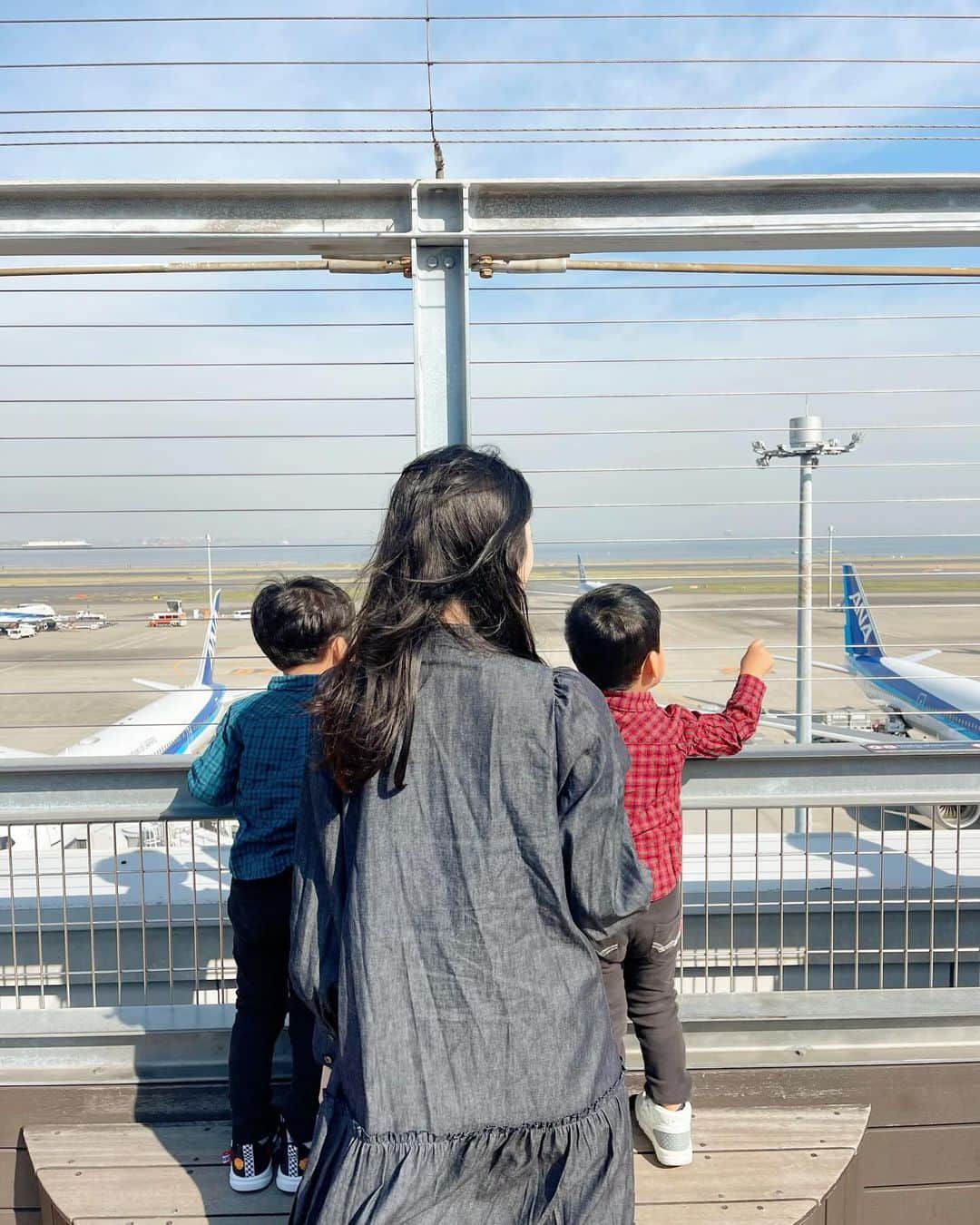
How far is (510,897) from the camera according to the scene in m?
1.22

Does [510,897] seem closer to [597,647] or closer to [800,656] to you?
[597,647]

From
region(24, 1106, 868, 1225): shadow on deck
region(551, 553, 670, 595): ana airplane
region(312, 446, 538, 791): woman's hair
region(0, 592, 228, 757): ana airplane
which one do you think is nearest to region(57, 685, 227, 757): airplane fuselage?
region(0, 592, 228, 757): ana airplane

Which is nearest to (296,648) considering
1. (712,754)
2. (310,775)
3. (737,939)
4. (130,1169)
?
(310,775)

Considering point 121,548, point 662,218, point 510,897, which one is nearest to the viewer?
point 510,897

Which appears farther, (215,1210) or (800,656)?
(800,656)

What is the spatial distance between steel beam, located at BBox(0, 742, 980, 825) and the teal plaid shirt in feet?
0.81

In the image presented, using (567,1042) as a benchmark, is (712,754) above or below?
above

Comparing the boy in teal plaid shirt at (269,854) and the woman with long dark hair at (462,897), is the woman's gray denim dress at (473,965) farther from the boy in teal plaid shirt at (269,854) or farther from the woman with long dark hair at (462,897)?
the boy in teal plaid shirt at (269,854)

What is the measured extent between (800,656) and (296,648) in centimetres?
200

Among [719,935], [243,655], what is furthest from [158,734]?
[719,935]

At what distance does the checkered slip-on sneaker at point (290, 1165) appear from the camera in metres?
2.04

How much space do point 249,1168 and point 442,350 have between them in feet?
6.46

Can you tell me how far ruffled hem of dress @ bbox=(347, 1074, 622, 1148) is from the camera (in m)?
1.21

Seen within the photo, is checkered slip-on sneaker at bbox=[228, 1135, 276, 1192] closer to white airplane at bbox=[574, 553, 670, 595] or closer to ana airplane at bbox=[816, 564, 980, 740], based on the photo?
white airplane at bbox=[574, 553, 670, 595]
